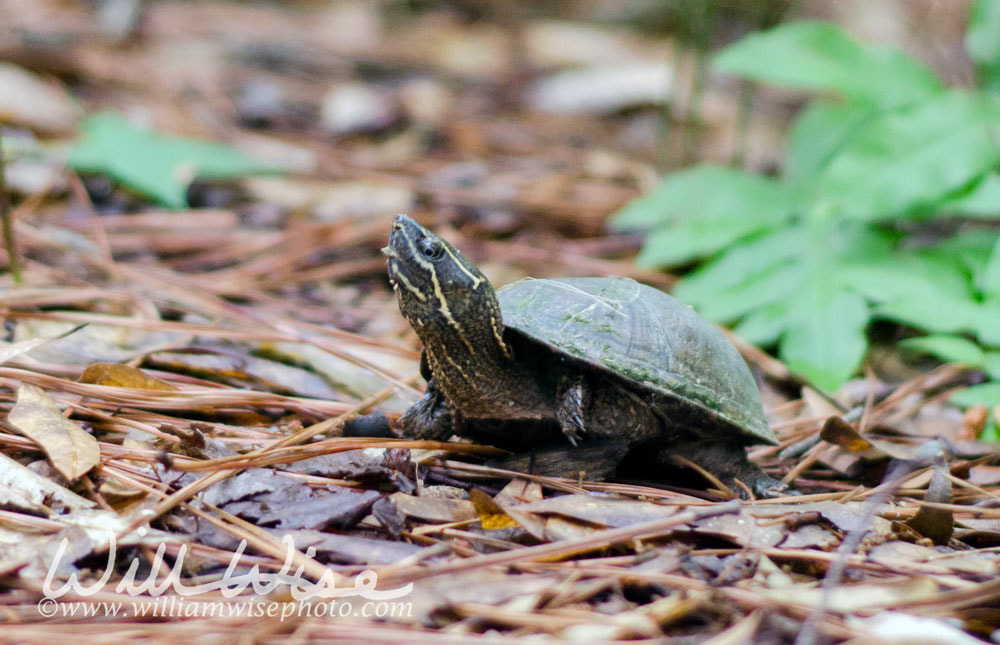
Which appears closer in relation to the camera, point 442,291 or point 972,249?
point 442,291

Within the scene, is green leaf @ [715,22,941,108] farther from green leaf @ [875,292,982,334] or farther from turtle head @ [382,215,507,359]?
turtle head @ [382,215,507,359]

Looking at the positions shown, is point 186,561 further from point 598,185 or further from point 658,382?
point 598,185

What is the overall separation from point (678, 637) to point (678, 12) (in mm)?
5408

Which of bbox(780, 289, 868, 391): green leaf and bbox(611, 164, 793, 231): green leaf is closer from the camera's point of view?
bbox(780, 289, 868, 391): green leaf

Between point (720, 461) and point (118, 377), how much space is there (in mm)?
2357

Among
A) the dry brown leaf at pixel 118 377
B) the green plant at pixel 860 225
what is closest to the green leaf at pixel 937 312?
the green plant at pixel 860 225

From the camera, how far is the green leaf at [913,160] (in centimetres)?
393

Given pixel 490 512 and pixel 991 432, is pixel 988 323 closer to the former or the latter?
pixel 991 432

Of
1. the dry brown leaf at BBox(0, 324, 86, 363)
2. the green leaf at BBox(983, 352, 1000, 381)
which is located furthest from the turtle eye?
the green leaf at BBox(983, 352, 1000, 381)

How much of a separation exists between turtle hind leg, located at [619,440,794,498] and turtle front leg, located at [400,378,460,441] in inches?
29.0

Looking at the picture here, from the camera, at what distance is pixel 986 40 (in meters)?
4.47

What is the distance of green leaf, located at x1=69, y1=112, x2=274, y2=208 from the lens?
16.5 ft

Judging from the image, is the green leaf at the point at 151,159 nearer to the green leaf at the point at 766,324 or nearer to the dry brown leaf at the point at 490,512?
the dry brown leaf at the point at 490,512

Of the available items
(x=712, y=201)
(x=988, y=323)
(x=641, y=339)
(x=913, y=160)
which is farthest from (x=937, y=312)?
(x=641, y=339)
